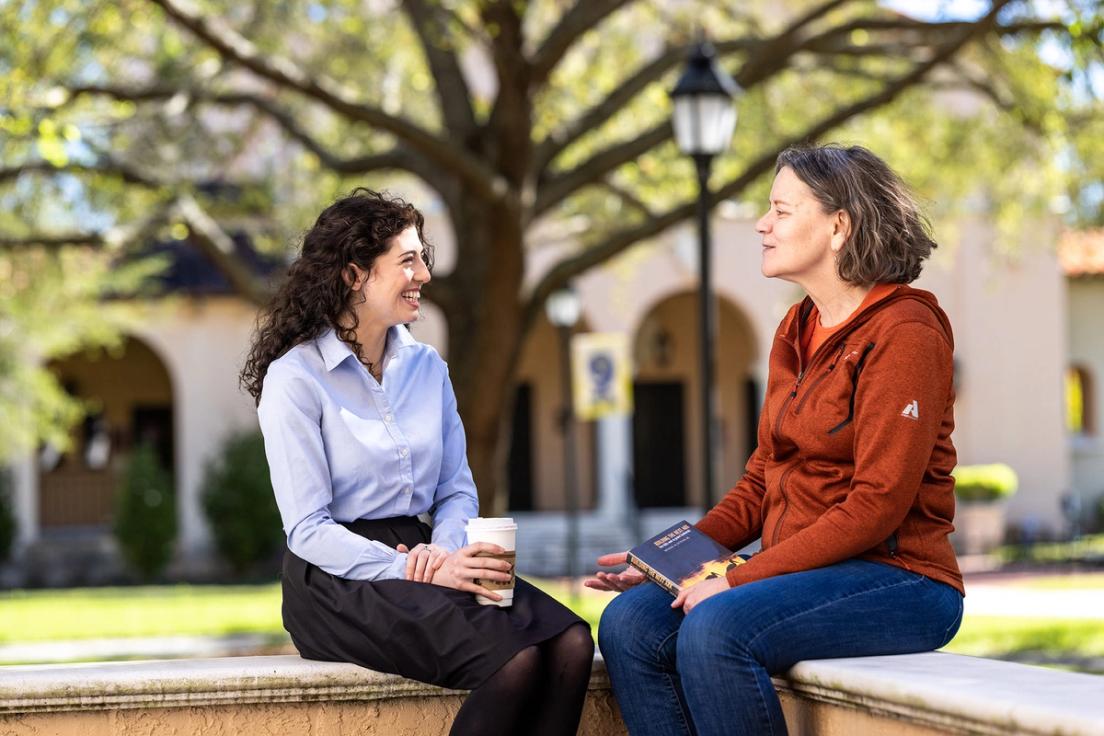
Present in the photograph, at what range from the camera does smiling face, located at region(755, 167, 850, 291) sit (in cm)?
351

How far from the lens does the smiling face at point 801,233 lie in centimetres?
351

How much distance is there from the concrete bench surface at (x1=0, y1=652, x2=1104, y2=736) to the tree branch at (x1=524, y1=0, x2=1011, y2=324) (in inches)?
280

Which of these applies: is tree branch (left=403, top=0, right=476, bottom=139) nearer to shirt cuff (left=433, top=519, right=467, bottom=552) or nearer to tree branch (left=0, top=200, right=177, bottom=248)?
tree branch (left=0, top=200, right=177, bottom=248)

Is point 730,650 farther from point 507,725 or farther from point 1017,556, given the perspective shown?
point 1017,556

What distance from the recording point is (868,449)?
3234 mm

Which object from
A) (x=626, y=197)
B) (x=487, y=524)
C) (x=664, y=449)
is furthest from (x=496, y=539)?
(x=664, y=449)

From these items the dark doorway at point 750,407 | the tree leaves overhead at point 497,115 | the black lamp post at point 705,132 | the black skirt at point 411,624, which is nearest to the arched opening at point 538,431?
the dark doorway at point 750,407

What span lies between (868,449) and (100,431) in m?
23.9

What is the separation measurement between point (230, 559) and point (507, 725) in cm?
1912

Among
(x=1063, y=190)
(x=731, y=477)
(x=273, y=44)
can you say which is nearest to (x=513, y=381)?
Result: (x=273, y=44)

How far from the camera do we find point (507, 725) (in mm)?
3322

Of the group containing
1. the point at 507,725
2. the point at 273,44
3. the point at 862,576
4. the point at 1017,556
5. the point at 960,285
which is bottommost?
the point at 1017,556

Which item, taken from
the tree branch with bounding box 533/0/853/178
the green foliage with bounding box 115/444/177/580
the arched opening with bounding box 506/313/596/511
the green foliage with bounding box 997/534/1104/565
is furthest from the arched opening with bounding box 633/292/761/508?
the tree branch with bounding box 533/0/853/178

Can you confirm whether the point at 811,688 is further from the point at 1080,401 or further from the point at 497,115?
the point at 1080,401
